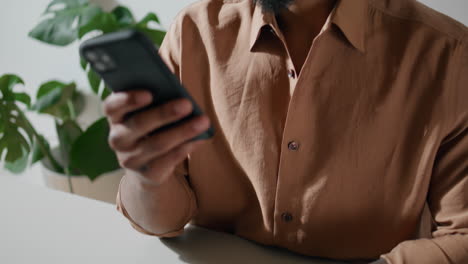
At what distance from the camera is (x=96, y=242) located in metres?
0.76

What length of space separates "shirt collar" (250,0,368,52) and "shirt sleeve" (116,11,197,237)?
0.18 meters

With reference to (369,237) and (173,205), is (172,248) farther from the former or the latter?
(369,237)

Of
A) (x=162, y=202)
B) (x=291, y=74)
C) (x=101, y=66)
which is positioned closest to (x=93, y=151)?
(x=162, y=202)

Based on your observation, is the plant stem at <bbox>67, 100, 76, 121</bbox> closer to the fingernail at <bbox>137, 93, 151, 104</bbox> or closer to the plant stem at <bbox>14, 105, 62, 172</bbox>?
the plant stem at <bbox>14, 105, 62, 172</bbox>

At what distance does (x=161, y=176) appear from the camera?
55 cm

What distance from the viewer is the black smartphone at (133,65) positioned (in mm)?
469

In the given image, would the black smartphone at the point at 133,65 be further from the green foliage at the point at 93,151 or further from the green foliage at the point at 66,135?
the green foliage at the point at 66,135

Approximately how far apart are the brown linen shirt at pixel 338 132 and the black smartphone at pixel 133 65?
0.64 feet

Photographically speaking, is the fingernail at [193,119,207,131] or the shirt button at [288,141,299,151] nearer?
the fingernail at [193,119,207,131]

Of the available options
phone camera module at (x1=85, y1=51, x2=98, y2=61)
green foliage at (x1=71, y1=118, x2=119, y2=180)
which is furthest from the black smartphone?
green foliage at (x1=71, y1=118, x2=119, y2=180)

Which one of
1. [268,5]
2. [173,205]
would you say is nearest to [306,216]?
[173,205]

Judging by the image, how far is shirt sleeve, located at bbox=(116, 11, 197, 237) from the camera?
703mm

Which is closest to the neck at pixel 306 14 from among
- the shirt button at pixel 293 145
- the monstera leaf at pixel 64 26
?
the shirt button at pixel 293 145

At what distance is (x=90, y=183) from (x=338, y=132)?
1.29 m
